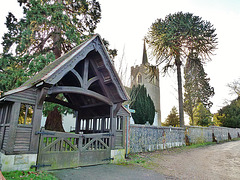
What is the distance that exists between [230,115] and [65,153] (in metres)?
32.7

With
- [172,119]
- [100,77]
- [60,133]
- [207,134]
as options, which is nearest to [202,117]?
[172,119]

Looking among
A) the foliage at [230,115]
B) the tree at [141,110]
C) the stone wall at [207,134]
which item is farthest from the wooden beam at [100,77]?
the foliage at [230,115]

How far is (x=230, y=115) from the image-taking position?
2969cm

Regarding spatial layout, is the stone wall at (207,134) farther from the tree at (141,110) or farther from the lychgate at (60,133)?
the lychgate at (60,133)

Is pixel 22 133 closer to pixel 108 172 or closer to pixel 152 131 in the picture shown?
pixel 108 172

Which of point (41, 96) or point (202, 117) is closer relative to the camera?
point (41, 96)

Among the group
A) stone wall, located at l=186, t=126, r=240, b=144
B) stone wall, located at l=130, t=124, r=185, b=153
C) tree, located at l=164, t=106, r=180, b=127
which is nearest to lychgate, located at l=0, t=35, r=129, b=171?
stone wall, located at l=130, t=124, r=185, b=153

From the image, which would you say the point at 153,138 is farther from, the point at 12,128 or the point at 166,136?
the point at 12,128

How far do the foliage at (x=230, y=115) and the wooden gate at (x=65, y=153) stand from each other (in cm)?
3027

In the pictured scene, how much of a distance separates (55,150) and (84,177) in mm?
1381

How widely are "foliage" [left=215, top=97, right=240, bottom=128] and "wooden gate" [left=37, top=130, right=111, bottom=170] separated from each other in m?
30.3

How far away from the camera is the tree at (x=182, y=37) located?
16500 mm

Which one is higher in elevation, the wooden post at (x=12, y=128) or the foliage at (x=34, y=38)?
the foliage at (x=34, y=38)

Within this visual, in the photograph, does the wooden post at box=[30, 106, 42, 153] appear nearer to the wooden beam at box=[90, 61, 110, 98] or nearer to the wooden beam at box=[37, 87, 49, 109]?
the wooden beam at box=[37, 87, 49, 109]
